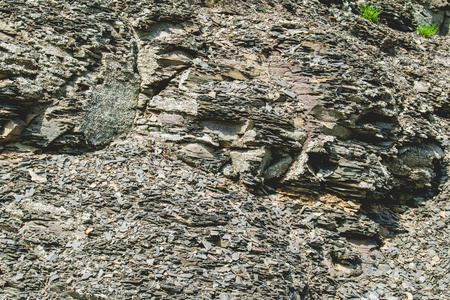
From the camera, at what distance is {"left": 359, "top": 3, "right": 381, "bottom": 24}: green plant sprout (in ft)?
44.6

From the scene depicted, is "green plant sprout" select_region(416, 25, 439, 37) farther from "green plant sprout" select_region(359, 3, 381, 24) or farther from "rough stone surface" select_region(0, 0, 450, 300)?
"rough stone surface" select_region(0, 0, 450, 300)

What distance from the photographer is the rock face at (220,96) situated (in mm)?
8531

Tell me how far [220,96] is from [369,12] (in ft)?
26.7

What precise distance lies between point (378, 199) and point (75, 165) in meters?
7.99

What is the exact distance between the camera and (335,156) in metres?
9.16

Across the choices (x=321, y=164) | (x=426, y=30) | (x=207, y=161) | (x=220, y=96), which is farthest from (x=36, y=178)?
(x=426, y=30)

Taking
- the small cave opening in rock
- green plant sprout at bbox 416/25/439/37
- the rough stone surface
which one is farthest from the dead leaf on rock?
green plant sprout at bbox 416/25/439/37

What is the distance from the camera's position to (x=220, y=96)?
9094 mm

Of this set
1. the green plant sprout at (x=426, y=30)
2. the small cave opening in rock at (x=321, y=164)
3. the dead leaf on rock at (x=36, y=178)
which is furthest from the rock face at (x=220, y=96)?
the green plant sprout at (x=426, y=30)

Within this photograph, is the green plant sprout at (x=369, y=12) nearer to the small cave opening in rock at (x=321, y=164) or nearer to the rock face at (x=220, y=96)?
the rock face at (x=220, y=96)

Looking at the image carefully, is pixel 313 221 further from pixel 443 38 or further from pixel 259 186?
pixel 443 38

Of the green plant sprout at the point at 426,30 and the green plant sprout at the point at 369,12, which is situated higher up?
the green plant sprout at the point at 369,12

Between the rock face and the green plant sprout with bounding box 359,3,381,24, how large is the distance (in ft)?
12.1

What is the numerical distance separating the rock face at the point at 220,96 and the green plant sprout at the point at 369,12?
3.68 m
